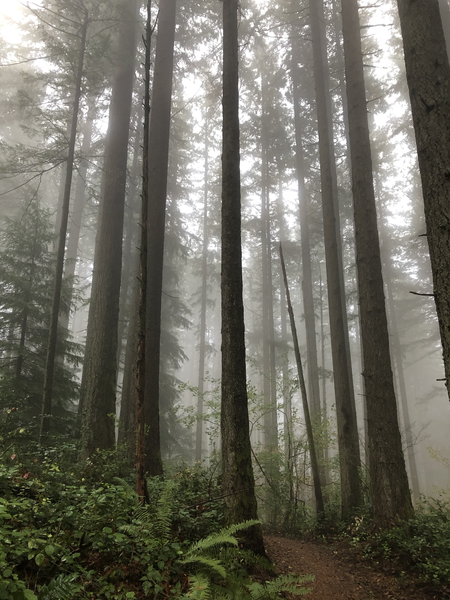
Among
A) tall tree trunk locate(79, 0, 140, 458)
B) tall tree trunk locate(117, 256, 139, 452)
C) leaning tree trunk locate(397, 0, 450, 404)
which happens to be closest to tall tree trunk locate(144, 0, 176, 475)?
tall tree trunk locate(117, 256, 139, 452)

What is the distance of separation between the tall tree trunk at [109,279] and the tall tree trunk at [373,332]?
19.0 feet

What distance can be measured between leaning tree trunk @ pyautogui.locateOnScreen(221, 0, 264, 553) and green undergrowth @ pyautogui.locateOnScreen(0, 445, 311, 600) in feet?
1.74

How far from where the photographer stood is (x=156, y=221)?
365 inches

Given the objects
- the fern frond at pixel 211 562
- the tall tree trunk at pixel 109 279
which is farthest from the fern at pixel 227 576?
the tall tree trunk at pixel 109 279

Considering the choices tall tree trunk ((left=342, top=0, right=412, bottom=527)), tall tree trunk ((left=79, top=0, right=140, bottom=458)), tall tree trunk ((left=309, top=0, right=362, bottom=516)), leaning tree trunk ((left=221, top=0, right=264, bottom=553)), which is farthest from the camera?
tall tree trunk ((left=309, top=0, right=362, bottom=516))

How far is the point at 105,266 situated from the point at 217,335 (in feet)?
121

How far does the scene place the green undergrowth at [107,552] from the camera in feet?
9.85

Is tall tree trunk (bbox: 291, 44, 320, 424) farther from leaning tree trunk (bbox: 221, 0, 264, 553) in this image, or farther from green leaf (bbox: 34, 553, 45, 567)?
green leaf (bbox: 34, 553, 45, 567)

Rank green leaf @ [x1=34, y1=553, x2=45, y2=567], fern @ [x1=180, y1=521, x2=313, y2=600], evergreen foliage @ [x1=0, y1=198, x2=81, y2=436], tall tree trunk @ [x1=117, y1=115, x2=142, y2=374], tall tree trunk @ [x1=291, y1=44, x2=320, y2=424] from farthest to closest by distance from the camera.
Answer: tall tree trunk @ [x1=117, y1=115, x2=142, y2=374], tall tree trunk @ [x1=291, y1=44, x2=320, y2=424], evergreen foliage @ [x1=0, y1=198, x2=81, y2=436], fern @ [x1=180, y1=521, x2=313, y2=600], green leaf @ [x1=34, y1=553, x2=45, y2=567]

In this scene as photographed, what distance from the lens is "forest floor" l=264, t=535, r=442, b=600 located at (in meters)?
5.08

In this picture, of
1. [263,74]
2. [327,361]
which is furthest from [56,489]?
[327,361]

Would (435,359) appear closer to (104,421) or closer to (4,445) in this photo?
(104,421)

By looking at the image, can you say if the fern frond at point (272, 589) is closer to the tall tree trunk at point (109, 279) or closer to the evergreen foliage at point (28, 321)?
the tall tree trunk at point (109, 279)

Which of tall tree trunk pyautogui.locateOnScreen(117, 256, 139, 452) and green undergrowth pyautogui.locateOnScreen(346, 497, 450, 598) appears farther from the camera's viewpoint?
tall tree trunk pyautogui.locateOnScreen(117, 256, 139, 452)
